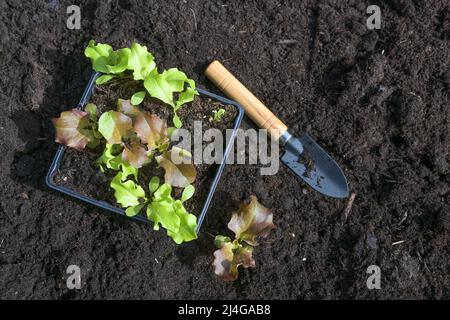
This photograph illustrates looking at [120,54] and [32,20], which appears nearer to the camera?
[120,54]

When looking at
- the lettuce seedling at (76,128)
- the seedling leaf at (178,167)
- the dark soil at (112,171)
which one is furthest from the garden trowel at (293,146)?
the lettuce seedling at (76,128)

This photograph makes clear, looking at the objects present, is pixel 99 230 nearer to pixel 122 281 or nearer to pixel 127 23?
pixel 122 281

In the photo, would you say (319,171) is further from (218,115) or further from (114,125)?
(114,125)

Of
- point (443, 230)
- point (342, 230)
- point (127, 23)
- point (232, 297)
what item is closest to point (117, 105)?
point (127, 23)

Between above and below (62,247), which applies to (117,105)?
above

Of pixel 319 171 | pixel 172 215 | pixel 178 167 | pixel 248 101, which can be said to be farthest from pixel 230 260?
pixel 248 101

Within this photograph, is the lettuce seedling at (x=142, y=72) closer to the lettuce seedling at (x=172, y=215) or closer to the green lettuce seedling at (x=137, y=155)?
the green lettuce seedling at (x=137, y=155)

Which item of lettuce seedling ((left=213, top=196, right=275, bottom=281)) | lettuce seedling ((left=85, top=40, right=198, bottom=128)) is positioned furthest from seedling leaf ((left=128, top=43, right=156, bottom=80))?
lettuce seedling ((left=213, top=196, right=275, bottom=281))
